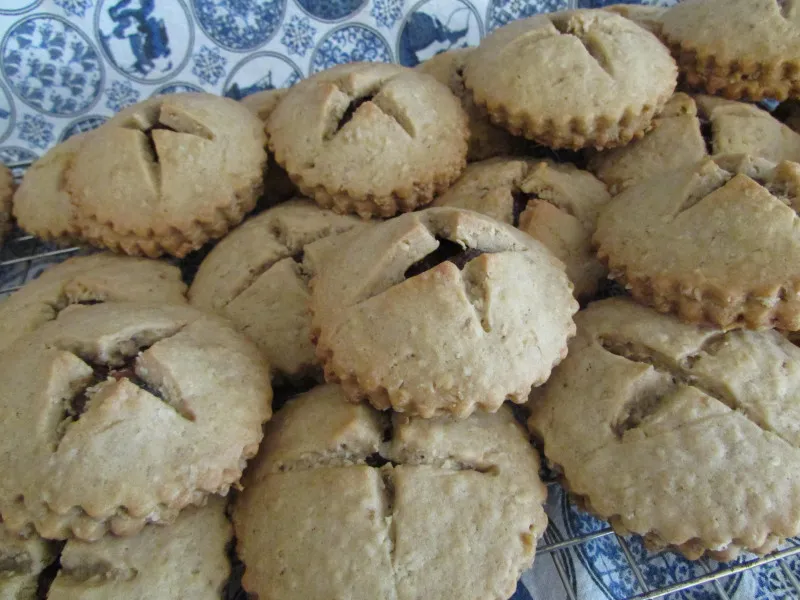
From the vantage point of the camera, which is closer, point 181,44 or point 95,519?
point 95,519

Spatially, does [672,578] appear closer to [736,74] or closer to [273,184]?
[736,74]

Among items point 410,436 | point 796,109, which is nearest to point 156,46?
point 410,436

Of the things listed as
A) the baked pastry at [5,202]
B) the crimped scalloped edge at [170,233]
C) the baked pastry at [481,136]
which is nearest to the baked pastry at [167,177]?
the crimped scalloped edge at [170,233]

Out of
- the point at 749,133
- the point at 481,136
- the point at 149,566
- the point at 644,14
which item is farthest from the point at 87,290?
the point at 644,14

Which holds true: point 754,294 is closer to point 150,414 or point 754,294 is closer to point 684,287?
point 684,287

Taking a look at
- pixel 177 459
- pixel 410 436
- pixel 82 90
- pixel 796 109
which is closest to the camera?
pixel 177 459
